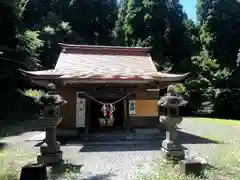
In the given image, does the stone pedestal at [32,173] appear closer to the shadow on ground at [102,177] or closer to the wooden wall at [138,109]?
the shadow on ground at [102,177]

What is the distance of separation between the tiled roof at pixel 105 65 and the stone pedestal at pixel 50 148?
5.13 m

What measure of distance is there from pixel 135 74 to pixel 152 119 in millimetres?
2541

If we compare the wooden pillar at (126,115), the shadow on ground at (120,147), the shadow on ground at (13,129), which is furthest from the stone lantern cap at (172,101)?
the shadow on ground at (13,129)

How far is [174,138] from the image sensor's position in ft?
31.3

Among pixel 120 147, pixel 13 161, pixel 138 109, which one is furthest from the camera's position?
pixel 138 109

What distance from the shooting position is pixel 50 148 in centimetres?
898

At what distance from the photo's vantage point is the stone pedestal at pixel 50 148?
8875 mm

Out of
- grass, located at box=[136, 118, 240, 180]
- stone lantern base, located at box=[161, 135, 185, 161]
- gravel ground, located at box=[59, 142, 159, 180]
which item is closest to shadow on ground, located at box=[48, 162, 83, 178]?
gravel ground, located at box=[59, 142, 159, 180]

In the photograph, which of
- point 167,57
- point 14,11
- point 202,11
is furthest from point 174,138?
point 202,11

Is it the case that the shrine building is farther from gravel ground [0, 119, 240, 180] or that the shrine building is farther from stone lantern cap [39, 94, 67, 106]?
stone lantern cap [39, 94, 67, 106]

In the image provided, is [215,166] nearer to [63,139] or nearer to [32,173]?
[32,173]


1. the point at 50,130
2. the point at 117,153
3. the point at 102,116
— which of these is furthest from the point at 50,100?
the point at 102,116

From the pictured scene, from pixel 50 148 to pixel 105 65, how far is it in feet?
27.4

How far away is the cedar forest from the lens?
2180cm
